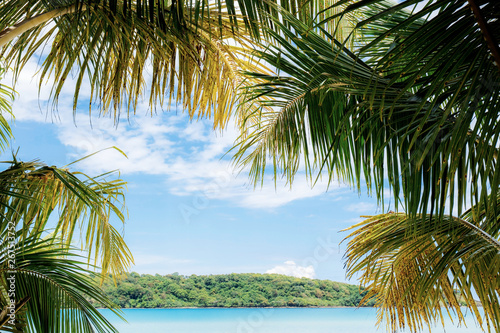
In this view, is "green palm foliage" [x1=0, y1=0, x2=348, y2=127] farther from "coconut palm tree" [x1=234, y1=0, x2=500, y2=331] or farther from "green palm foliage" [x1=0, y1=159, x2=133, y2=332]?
"green palm foliage" [x1=0, y1=159, x2=133, y2=332]

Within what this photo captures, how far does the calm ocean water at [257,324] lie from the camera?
23.3 metres

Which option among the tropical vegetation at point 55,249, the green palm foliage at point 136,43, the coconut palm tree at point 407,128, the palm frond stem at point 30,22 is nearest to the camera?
the coconut palm tree at point 407,128

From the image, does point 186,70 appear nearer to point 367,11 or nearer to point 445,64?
point 367,11

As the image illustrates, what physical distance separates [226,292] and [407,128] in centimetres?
2453

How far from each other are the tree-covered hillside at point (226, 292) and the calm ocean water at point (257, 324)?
2.37 ft

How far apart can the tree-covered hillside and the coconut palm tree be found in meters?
17.0

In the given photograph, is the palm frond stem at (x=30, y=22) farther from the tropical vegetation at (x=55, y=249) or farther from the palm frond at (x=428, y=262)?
the palm frond at (x=428, y=262)

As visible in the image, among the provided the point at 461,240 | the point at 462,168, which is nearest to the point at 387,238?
the point at 461,240

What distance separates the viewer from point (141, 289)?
68.7 ft

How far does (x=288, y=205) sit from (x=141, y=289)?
2342cm

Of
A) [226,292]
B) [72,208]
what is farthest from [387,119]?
[226,292]

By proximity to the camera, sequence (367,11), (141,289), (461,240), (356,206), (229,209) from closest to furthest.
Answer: (461,240), (367,11), (141,289), (229,209), (356,206)

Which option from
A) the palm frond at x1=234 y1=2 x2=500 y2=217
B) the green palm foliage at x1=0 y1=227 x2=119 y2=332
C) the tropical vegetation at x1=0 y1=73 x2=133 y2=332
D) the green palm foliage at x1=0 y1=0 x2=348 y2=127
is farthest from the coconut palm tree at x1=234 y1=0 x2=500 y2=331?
the green palm foliage at x1=0 y1=227 x2=119 y2=332

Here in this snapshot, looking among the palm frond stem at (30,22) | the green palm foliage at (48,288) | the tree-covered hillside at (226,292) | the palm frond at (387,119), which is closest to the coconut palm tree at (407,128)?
the palm frond at (387,119)
